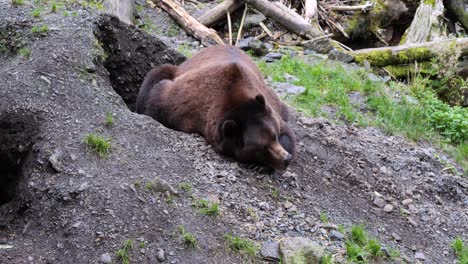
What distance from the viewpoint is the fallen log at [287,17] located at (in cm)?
1252

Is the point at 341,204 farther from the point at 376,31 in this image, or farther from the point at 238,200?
the point at 376,31

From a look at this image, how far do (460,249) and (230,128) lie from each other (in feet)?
8.93

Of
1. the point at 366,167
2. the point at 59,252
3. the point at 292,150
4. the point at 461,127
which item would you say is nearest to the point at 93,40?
the point at 292,150

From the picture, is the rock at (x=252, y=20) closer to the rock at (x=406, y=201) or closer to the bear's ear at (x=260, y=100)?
the bear's ear at (x=260, y=100)

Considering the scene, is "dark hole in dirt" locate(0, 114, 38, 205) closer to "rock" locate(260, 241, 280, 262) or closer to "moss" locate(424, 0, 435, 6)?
"rock" locate(260, 241, 280, 262)

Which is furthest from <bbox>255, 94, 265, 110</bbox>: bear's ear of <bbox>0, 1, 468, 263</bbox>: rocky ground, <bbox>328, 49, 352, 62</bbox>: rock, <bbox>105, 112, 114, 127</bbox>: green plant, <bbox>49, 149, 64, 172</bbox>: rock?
<bbox>328, 49, 352, 62</bbox>: rock

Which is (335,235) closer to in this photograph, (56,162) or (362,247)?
(362,247)

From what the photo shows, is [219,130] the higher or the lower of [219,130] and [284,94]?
the higher

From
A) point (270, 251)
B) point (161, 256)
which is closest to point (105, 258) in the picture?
point (161, 256)

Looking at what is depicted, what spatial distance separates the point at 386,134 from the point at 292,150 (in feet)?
9.28

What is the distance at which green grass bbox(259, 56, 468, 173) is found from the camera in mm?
9180

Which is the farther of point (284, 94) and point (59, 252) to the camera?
point (284, 94)

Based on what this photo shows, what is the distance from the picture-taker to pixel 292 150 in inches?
263

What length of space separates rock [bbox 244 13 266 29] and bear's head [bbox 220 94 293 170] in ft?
21.7
